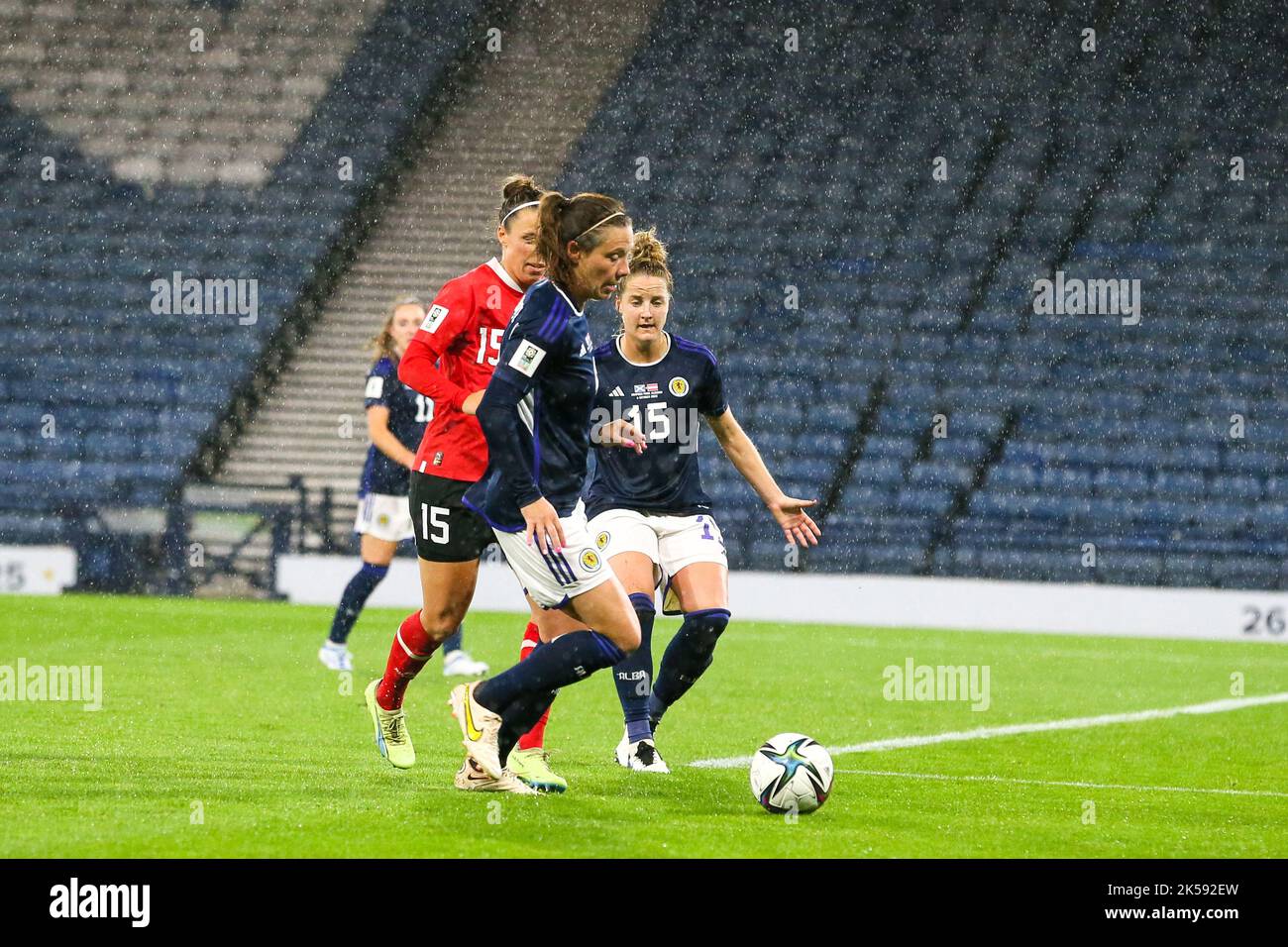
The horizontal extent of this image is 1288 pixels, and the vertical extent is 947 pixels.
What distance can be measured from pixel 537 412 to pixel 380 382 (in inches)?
200

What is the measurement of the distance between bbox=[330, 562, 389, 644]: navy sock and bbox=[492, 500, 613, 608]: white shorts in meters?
5.00

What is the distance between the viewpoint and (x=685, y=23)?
72.7ft

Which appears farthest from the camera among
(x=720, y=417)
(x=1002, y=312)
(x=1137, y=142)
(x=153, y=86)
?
(x=153, y=86)

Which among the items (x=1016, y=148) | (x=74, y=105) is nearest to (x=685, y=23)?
(x=1016, y=148)

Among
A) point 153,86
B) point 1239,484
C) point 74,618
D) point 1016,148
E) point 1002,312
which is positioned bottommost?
point 74,618

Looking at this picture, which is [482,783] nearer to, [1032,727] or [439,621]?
[439,621]

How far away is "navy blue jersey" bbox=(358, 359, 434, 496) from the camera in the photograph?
1013cm

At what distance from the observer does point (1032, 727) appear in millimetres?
8586

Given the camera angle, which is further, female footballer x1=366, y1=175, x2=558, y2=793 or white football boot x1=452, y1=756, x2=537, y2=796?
female footballer x1=366, y1=175, x2=558, y2=793

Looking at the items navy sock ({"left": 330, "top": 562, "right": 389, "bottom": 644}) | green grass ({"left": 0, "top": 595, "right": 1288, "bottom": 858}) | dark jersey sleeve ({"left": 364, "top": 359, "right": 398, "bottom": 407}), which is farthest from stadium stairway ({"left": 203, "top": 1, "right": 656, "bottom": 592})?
dark jersey sleeve ({"left": 364, "top": 359, "right": 398, "bottom": 407})

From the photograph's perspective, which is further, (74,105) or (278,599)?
(74,105)

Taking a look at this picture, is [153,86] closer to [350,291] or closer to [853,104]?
[350,291]

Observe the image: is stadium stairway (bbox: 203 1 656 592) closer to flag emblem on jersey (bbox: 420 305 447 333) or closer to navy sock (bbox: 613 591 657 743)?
navy sock (bbox: 613 591 657 743)

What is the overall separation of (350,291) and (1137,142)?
31.7 feet
